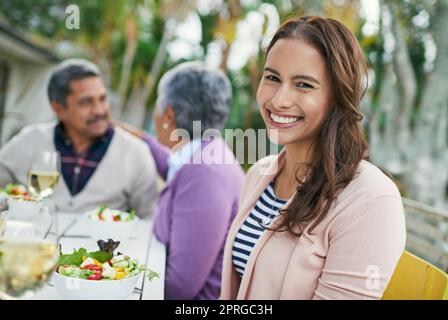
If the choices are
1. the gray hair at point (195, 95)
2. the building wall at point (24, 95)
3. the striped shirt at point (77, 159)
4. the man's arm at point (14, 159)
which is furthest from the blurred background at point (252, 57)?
the man's arm at point (14, 159)

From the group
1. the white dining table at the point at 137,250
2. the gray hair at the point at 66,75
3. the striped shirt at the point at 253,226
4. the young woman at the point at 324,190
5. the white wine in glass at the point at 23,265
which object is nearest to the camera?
the white wine in glass at the point at 23,265

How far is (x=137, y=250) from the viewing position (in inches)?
50.4

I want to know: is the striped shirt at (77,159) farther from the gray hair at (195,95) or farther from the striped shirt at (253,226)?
the striped shirt at (253,226)

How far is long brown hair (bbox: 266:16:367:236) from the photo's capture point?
1.16 metres

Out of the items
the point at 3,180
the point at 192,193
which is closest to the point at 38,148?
the point at 3,180

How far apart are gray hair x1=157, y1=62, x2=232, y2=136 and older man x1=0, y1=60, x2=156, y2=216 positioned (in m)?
0.60

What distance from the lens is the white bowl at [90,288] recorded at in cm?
89

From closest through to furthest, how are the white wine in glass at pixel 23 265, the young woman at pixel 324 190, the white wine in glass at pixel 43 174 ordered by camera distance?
1. the white wine in glass at pixel 23 265
2. the young woman at pixel 324 190
3. the white wine in glass at pixel 43 174

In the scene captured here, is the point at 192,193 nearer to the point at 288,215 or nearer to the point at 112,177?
the point at 288,215

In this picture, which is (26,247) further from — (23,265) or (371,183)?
(371,183)

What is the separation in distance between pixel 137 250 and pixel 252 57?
8.81 meters

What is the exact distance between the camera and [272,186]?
154 cm

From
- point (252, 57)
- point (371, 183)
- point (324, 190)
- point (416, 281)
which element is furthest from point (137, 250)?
point (252, 57)

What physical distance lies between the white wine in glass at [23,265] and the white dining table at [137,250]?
0.04 metres
